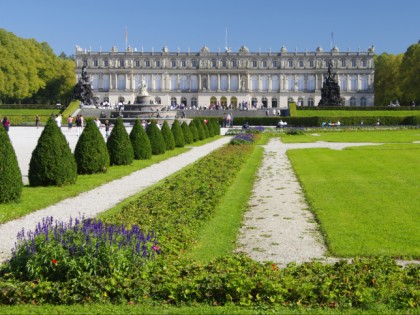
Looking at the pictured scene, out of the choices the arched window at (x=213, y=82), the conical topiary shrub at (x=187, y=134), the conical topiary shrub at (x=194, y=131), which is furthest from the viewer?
the arched window at (x=213, y=82)

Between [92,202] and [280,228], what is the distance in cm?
406

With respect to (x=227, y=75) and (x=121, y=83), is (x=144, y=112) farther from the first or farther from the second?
(x=227, y=75)

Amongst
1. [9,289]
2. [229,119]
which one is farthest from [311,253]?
[229,119]

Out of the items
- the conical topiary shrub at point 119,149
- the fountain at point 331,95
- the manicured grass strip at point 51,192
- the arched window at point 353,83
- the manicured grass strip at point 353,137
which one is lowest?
the manicured grass strip at point 51,192

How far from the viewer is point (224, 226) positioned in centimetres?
904

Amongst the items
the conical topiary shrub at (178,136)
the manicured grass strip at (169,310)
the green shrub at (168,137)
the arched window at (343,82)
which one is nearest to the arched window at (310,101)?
the arched window at (343,82)

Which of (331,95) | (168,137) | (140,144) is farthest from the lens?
(331,95)

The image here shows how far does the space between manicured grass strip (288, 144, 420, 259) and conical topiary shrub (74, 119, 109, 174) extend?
5143mm

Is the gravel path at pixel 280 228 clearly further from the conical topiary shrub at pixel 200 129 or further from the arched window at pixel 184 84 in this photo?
the arched window at pixel 184 84

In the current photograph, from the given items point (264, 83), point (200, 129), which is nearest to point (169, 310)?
point (200, 129)

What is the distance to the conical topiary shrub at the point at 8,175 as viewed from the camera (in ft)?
35.9

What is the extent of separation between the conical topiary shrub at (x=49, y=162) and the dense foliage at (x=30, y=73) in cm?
5601

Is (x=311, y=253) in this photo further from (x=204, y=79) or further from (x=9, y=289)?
(x=204, y=79)

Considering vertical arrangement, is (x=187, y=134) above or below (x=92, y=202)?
above
